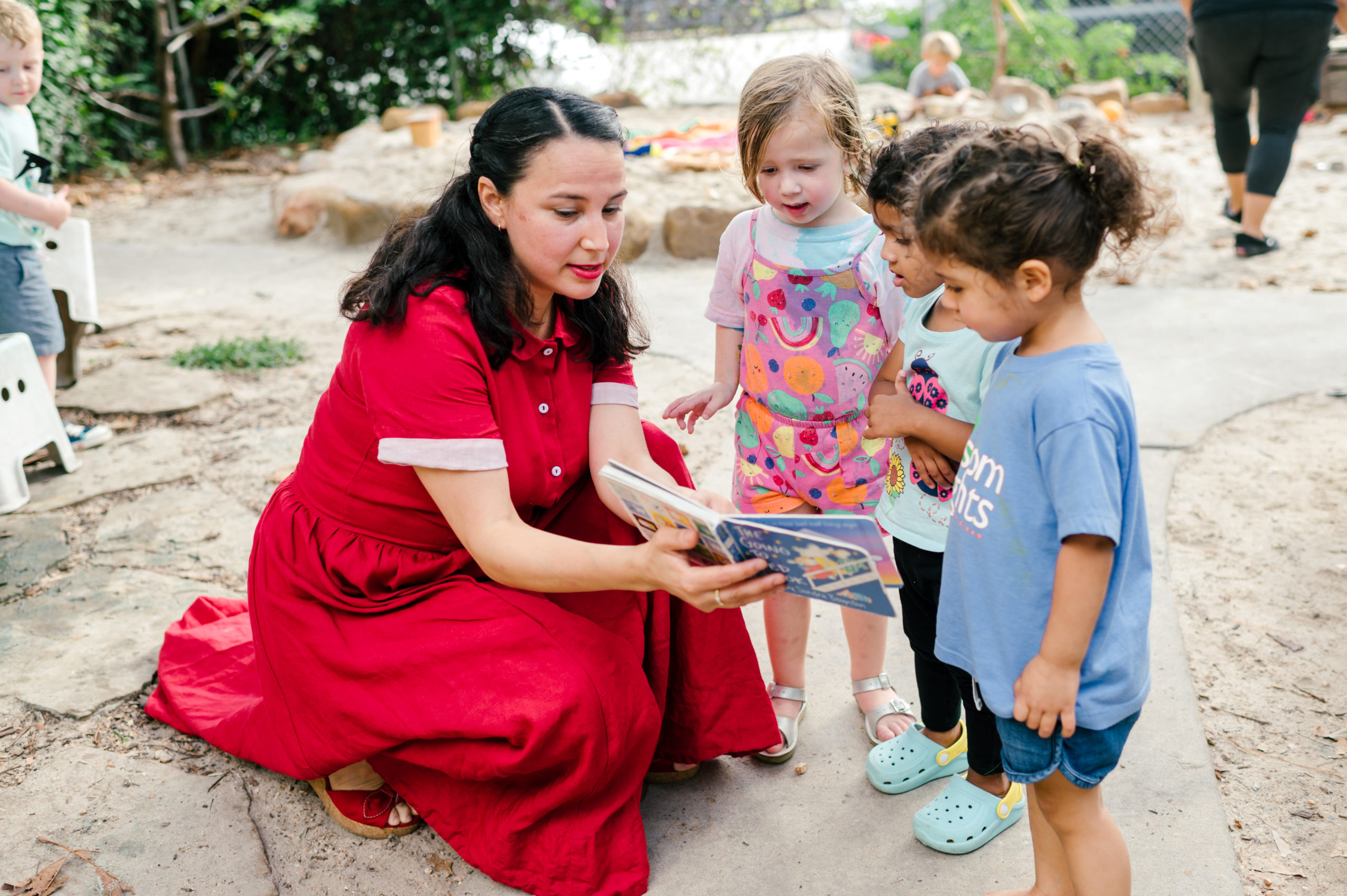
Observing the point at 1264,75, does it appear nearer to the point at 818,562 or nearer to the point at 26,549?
the point at 818,562

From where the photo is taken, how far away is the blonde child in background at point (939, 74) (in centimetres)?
842

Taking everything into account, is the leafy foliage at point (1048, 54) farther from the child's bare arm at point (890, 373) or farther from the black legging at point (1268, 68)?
the child's bare arm at point (890, 373)

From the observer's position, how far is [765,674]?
2.53m

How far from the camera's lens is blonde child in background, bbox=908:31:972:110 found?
8.42 metres

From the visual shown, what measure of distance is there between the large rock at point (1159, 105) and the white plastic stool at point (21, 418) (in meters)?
9.92

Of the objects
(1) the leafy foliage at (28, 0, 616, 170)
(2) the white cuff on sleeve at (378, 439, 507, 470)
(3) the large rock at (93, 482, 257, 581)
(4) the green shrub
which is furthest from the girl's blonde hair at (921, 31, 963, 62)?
(2) the white cuff on sleeve at (378, 439, 507, 470)

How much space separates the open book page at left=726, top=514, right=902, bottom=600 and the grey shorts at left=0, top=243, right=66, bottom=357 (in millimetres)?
3209

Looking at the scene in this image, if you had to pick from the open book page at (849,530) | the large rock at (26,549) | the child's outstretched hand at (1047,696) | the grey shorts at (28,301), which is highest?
the open book page at (849,530)

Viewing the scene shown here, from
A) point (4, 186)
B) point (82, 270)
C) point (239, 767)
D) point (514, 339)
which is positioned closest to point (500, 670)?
point (514, 339)

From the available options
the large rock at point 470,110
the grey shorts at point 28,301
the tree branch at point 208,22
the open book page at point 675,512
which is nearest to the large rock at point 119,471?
the grey shorts at point 28,301

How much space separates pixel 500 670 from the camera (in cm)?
181

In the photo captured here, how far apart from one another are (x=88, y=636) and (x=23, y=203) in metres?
1.70

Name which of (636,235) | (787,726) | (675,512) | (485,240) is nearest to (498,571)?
(675,512)

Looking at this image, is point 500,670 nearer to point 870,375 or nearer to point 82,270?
point 870,375
